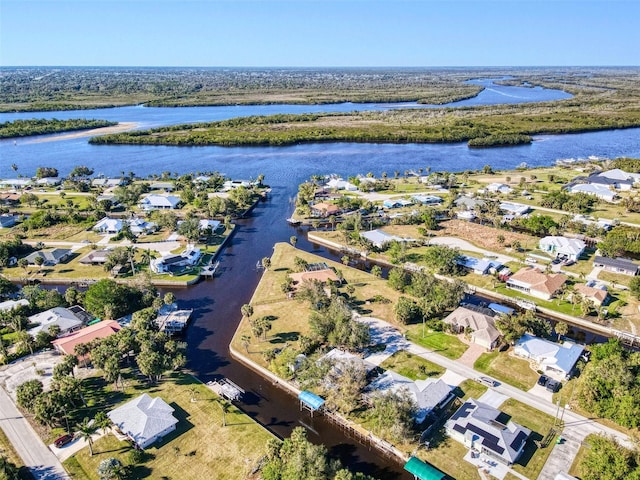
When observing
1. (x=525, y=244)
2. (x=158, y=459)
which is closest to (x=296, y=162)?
(x=525, y=244)

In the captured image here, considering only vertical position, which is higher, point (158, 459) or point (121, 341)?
point (121, 341)

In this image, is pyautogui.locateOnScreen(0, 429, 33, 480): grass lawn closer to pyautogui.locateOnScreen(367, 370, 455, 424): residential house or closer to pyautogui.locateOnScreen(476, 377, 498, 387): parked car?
pyautogui.locateOnScreen(367, 370, 455, 424): residential house

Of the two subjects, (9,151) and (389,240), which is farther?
(9,151)

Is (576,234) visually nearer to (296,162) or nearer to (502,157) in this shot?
(502,157)

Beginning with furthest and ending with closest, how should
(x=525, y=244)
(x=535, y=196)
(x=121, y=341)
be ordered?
(x=535, y=196) → (x=525, y=244) → (x=121, y=341)

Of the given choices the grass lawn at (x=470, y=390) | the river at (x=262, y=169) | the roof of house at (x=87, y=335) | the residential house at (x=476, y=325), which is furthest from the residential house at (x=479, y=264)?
the roof of house at (x=87, y=335)

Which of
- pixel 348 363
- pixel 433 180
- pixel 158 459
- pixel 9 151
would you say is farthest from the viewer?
pixel 9 151

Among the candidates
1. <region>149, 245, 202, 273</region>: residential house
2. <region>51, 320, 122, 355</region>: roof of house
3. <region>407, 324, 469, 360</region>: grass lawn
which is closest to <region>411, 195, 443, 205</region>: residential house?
<region>407, 324, 469, 360</region>: grass lawn
